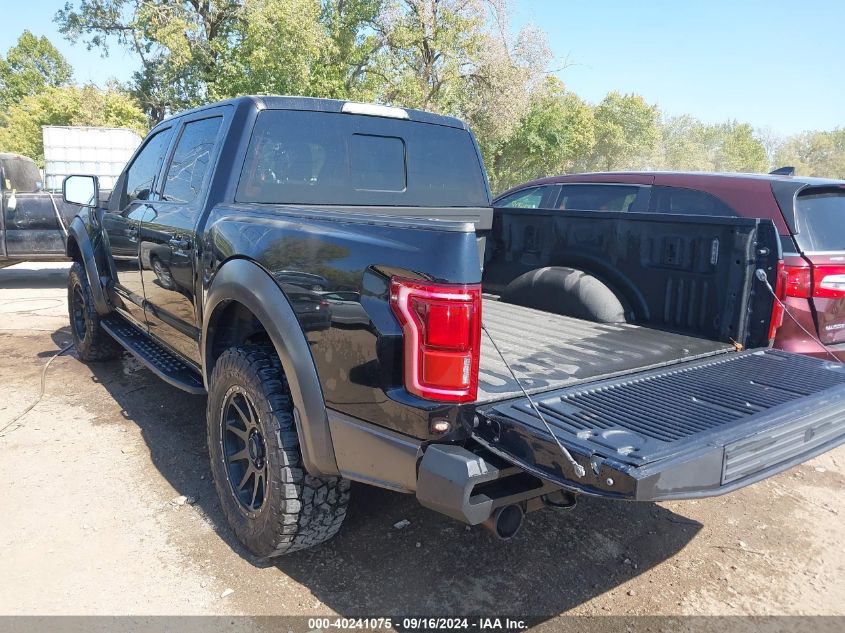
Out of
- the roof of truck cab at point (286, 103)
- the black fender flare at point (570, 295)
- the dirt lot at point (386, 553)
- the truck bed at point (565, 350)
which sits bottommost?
the dirt lot at point (386, 553)

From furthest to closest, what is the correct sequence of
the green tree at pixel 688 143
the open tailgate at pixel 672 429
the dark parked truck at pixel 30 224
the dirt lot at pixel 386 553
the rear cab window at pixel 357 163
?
the green tree at pixel 688 143 → the dark parked truck at pixel 30 224 → the rear cab window at pixel 357 163 → the dirt lot at pixel 386 553 → the open tailgate at pixel 672 429

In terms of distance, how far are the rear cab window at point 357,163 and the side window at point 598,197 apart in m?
1.93

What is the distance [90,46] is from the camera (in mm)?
24391

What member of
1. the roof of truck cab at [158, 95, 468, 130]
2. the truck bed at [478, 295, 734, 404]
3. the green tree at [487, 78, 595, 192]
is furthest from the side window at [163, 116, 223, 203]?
the green tree at [487, 78, 595, 192]

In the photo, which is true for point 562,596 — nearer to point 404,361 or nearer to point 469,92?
point 404,361

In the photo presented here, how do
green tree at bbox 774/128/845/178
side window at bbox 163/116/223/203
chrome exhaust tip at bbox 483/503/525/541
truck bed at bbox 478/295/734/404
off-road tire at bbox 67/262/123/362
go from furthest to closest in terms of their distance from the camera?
green tree at bbox 774/128/845/178 < off-road tire at bbox 67/262/123/362 < side window at bbox 163/116/223/203 < truck bed at bbox 478/295/734/404 < chrome exhaust tip at bbox 483/503/525/541

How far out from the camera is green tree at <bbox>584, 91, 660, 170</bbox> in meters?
43.1

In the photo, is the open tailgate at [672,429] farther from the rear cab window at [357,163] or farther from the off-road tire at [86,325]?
the off-road tire at [86,325]

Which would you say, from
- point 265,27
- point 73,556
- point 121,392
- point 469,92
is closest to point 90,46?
point 265,27

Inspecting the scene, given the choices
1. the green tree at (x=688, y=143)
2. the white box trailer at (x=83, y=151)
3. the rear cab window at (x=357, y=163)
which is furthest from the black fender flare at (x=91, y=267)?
the green tree at (x=688, y=143)

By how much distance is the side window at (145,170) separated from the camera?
4.17m

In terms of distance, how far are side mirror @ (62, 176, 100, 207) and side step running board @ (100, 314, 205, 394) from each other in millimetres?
1029

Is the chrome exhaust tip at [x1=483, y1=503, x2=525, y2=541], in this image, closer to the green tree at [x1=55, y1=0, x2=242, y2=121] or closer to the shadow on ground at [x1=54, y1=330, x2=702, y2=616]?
the shadow on ground at [x1=54, y1=330, x2=702, y2=616]

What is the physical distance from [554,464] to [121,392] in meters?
4.30
